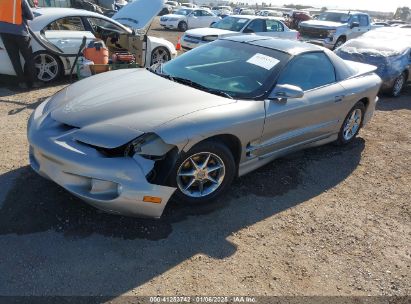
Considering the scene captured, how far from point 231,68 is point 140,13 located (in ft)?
15.0

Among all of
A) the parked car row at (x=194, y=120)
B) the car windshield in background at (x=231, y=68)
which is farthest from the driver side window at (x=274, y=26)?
the car windshield in background at (x=231, y=68)

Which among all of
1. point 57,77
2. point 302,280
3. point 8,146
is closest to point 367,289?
point 302,280

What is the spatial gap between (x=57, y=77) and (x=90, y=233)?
16.6 feet

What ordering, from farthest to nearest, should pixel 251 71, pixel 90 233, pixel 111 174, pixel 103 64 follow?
pixel 103 64, pixel 251 71, pixel 90 233, pixel 111 174

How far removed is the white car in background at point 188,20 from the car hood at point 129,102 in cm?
1997

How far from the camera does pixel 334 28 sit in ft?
47.7

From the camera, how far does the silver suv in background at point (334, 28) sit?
47.9 ft

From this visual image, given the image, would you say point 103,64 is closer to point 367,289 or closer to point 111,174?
point 111,174

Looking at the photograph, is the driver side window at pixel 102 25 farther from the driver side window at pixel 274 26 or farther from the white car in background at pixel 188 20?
the white car in background at pixel 188 20

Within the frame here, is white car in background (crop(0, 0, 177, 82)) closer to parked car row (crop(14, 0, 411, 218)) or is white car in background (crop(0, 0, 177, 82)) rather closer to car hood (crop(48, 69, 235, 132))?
parked car row (crop(14, 0, 411, 218))

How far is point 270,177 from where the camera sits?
13.7ft

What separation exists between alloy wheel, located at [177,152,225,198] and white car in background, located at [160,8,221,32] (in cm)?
2083

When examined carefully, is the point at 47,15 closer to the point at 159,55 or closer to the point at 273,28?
the point at 159,55

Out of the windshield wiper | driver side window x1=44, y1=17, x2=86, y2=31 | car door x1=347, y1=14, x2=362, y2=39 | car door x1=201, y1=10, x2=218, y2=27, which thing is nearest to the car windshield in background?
the windshield wiper
